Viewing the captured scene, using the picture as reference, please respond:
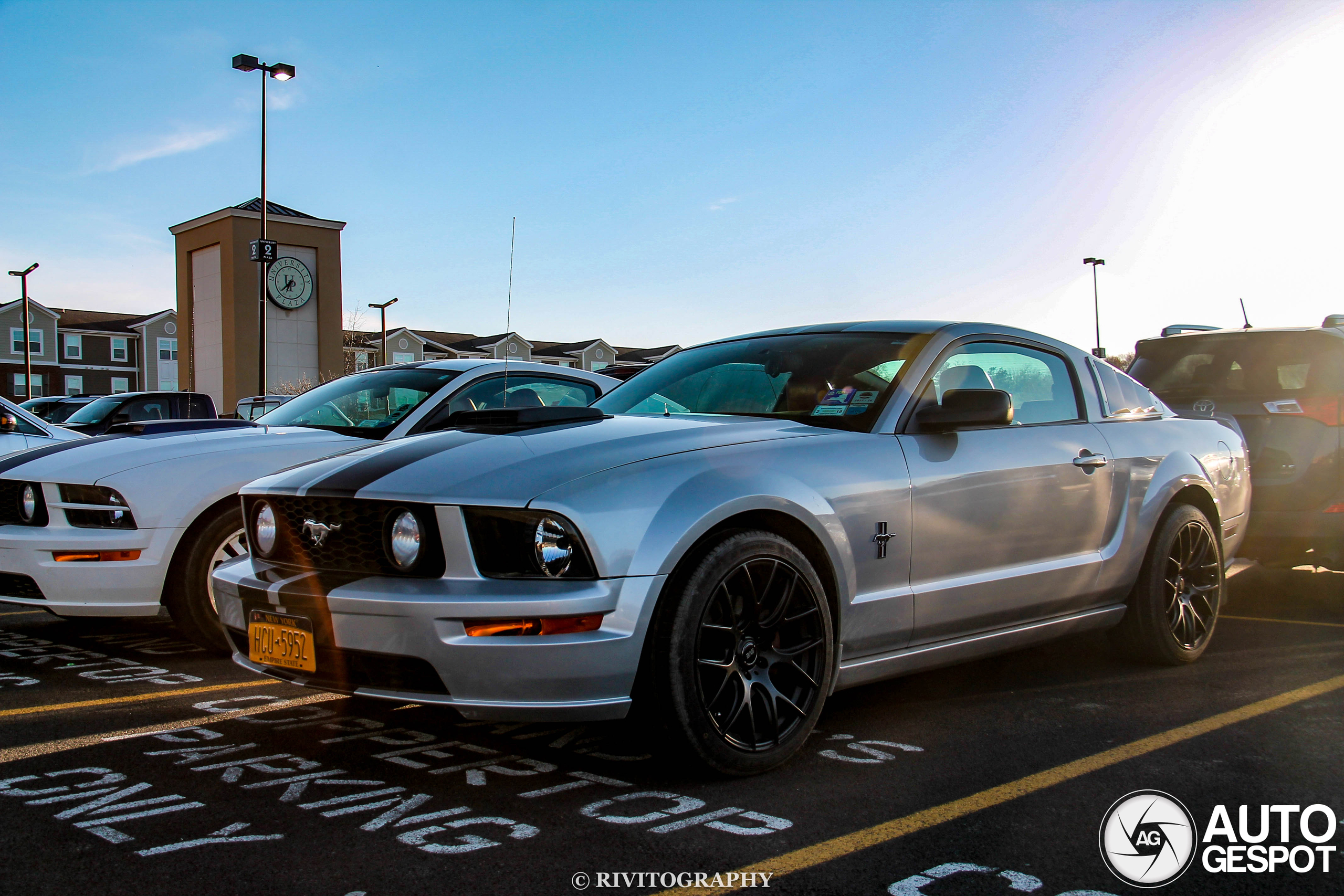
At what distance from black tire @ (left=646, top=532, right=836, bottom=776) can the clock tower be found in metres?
40.3

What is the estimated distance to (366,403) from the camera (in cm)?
621

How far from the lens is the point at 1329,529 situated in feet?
20.6

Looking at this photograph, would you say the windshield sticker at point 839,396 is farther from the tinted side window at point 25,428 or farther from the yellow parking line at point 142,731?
the tinted side window at point 25,428

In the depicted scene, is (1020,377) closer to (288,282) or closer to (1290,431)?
(1290,431)

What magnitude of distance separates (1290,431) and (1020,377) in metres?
2.76

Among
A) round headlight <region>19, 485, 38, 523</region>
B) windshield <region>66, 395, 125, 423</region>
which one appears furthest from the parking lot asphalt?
windshield <region>66, 395, 125, 423</region>

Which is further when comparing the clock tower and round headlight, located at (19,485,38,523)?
the clock tower

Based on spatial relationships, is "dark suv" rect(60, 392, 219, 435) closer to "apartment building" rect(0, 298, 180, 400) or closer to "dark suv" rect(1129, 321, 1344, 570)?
"dark suv" rect(1129, 321, 1344, 570)

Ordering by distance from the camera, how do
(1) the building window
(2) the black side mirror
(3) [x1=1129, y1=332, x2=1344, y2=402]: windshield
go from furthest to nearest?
(1) the building window, (3) [x1=1129, y1=332, x2=1344, y2=402]: windshield, (2) the black side mirror

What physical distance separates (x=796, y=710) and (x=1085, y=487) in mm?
1861

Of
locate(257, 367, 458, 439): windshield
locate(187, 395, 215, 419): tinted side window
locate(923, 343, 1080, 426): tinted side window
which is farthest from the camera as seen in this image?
locate(187, 395, 215, 419): tinted side window

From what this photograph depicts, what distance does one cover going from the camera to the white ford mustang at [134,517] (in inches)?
196

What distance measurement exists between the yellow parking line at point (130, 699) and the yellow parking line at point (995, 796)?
2.82 m

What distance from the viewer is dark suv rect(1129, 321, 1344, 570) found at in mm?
6340
